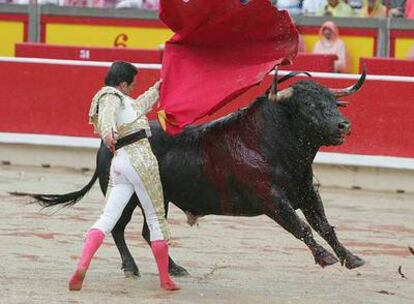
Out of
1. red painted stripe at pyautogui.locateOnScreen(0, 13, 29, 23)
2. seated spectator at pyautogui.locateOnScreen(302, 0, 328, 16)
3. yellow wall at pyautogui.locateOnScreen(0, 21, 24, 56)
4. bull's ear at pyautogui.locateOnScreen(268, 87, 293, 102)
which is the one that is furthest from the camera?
yellow wall at pyautogui.locateOnScreen(0, 21, 24, 56)

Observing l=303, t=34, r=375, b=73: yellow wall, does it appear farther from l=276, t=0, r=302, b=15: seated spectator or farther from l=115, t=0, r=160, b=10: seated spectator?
l=115, t=0, r=160, b=10: seated spectator

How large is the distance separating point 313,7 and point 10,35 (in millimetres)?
3906

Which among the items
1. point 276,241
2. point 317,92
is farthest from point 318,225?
point 276,241

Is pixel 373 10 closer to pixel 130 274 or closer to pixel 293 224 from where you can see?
pixel 130 274

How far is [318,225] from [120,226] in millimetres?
1198

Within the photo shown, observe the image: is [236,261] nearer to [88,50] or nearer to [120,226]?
[120,226]

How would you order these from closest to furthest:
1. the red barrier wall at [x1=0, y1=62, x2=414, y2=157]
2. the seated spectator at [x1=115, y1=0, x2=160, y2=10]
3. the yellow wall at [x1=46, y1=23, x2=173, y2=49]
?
the red barrier wall at [x1=0, y1=62, x2=414, y2=157], the yellow wall at [x1=46, y1=23, x2=173, y2=49], the seated spectator at [x1=115, y1=0, x2=160, y2=10]

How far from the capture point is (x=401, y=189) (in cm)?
1266

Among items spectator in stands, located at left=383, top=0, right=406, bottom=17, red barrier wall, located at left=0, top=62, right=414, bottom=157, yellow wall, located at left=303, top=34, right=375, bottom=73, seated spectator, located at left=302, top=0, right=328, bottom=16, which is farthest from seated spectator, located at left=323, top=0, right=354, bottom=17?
red barrier wall, located at left=0, top=62, right=414, bottom=157

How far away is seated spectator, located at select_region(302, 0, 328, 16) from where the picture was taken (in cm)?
1477

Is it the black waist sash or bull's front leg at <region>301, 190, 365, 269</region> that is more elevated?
the black waist sash

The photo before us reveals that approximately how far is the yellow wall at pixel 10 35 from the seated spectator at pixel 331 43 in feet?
12.8

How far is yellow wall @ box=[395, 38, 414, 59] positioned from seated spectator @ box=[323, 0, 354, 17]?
0.63m

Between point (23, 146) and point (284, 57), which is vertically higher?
point (284, 57)
